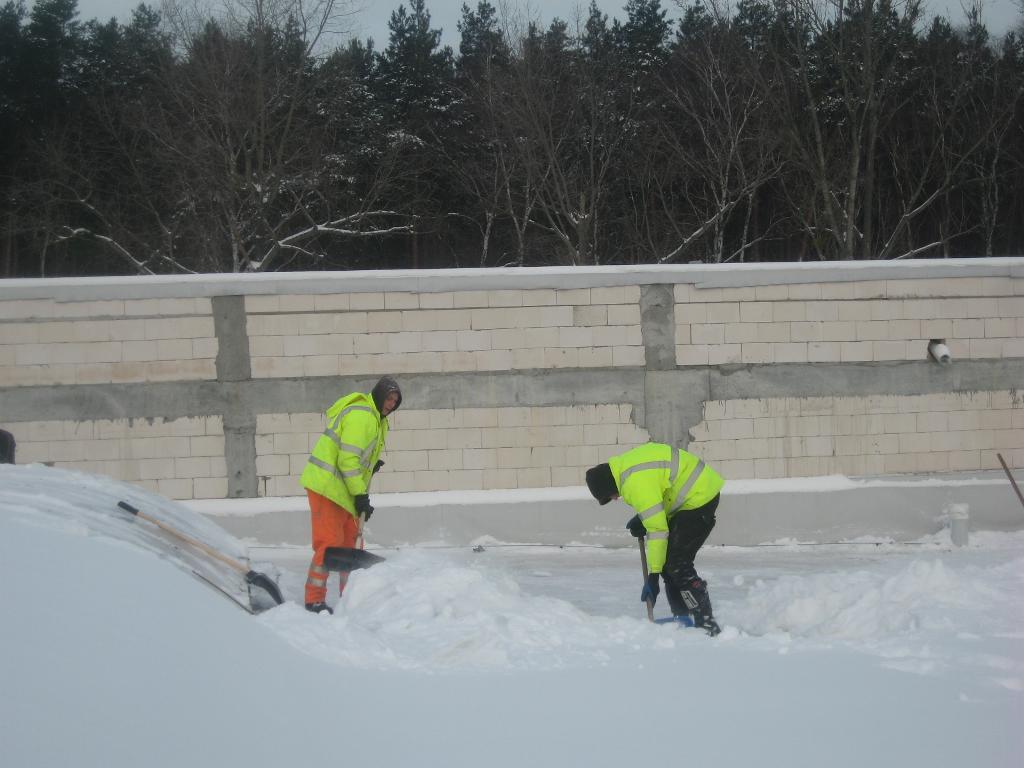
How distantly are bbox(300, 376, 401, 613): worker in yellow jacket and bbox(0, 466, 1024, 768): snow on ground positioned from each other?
3.59 ft

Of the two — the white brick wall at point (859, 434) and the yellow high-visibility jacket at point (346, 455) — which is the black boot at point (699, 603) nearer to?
the yellow high-visibility jacket at point (346, 455)

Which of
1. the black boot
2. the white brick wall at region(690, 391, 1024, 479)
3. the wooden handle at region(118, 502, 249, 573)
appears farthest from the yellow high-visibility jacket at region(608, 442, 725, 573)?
the white brick wall at region(690, 391, 1024, 479)

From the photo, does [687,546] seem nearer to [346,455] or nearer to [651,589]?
[651,589]

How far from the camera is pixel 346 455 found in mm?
6961

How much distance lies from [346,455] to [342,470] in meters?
0.11

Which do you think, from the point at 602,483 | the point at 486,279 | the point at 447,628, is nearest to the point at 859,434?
the point at 486,279

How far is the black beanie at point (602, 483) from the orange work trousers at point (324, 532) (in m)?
1.95

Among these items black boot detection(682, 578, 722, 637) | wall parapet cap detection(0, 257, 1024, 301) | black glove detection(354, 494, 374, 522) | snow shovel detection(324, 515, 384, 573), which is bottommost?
black boot detection(682, 578, 722, 637)

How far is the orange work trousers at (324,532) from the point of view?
692 centimetres

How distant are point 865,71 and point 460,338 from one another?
1514 centimetres

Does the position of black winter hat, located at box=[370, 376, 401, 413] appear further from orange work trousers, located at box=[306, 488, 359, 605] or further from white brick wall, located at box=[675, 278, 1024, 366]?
white brick wall, located at box=[675, 278, 1024, 366]

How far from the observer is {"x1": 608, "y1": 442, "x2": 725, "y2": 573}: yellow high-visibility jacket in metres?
6.14

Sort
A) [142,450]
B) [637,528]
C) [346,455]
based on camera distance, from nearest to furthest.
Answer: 1. [637,528]
2. [346,455]
3. [142,450]

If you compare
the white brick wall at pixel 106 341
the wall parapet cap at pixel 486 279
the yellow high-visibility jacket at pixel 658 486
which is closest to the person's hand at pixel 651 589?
the yellow high-visibility jacket at pixel 658 486
